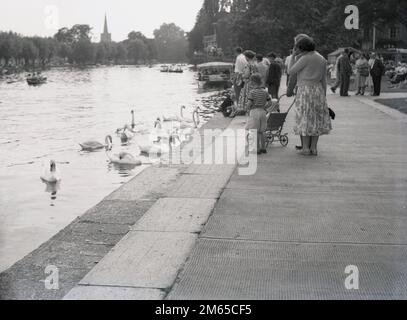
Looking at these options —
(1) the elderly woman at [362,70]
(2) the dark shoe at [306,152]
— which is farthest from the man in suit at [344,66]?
(2) the dark shoe at [306,152]

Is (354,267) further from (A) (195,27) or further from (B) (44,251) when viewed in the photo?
(A) (195,27)

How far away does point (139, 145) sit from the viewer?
1694 cm

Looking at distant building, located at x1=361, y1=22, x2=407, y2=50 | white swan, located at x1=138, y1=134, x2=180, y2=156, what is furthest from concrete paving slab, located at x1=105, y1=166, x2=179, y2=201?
distant building, located at x1=361, y1=22, x2=407, y2=50

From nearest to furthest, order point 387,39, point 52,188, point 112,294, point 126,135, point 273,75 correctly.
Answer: point 112,294
point 52,188
point 126,135
point 273,75
point 387,39

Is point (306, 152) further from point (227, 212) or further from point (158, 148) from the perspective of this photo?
point (158, 148)

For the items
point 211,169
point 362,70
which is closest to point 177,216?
point 211,169

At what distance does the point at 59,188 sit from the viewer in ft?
36.3

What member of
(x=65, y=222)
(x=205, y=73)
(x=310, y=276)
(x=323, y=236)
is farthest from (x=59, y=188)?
(x=205, y=73)

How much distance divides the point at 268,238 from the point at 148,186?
3299 mm

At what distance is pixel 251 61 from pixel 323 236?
9783 mm

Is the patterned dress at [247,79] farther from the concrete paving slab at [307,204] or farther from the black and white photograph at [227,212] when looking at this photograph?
the concrete paving slab at [307,204]

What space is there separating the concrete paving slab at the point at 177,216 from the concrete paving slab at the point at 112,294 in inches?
62.2

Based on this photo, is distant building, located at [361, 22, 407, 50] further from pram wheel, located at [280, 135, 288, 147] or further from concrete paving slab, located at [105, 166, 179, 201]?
concrete paving slab, located at [105, 166, 179, 201]

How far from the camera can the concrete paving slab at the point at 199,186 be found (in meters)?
7.57
